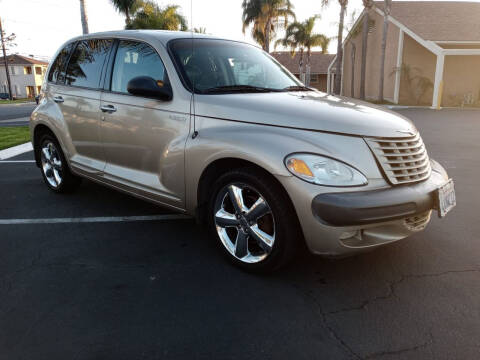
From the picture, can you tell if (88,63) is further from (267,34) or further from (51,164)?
(267,34)

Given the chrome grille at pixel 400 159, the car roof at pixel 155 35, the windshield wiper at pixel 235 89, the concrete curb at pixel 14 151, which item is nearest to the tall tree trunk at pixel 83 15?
the concrete curb at pixel 14 151

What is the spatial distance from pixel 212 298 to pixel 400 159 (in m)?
1.64

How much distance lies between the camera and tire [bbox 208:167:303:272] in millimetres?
2891

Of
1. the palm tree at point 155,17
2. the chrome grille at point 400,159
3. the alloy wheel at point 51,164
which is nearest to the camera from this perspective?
the chrome grille at point 400,159

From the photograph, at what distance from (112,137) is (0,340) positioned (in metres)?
2.13

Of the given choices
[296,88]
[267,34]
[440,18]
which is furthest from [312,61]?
[296,88]

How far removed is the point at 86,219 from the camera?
4.45 meters

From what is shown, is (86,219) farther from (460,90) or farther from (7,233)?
(460,90)

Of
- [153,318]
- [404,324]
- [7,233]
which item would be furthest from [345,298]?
[7,233]

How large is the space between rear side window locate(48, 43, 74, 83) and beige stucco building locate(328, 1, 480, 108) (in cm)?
1901

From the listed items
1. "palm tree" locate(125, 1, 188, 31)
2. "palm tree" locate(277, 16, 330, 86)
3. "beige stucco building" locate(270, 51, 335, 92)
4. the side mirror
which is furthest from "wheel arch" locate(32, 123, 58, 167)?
"beige stucco building" locate(270, 51, 335, 92)

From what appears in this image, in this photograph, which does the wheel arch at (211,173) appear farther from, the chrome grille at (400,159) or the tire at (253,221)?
the chrome grille at (400,159)

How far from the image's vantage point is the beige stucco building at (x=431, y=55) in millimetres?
22297

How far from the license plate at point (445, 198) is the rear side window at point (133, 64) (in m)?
2.43
